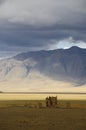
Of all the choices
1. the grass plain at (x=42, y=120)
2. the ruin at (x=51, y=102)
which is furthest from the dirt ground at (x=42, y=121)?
the ruin at (x=51, y=102)

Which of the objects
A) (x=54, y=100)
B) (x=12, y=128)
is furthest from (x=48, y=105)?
(x=12, y=128)

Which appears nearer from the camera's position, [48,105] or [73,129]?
[73,129]

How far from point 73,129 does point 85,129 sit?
0.82 meters

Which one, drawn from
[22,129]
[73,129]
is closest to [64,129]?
[73,129]

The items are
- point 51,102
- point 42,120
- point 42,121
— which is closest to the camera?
point 42,121

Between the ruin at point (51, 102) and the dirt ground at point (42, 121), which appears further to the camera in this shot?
the ruin at point (51, 102)

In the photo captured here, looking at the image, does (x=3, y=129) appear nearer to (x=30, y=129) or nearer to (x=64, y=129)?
(x=30, y=129)

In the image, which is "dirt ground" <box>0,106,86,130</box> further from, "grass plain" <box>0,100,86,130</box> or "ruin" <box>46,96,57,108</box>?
"ruin" <box>46,96,57,108</box>

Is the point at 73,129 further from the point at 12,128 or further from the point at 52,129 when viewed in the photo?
the point at 12,128

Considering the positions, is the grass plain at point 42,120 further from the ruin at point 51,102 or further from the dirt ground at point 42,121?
the ruin at point 51,102

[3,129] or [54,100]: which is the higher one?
[54,100]

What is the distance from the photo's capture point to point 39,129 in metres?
27.5

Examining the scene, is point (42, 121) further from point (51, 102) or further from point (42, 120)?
point (51, 102)

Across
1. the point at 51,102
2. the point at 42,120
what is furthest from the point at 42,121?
the point at 51,102
